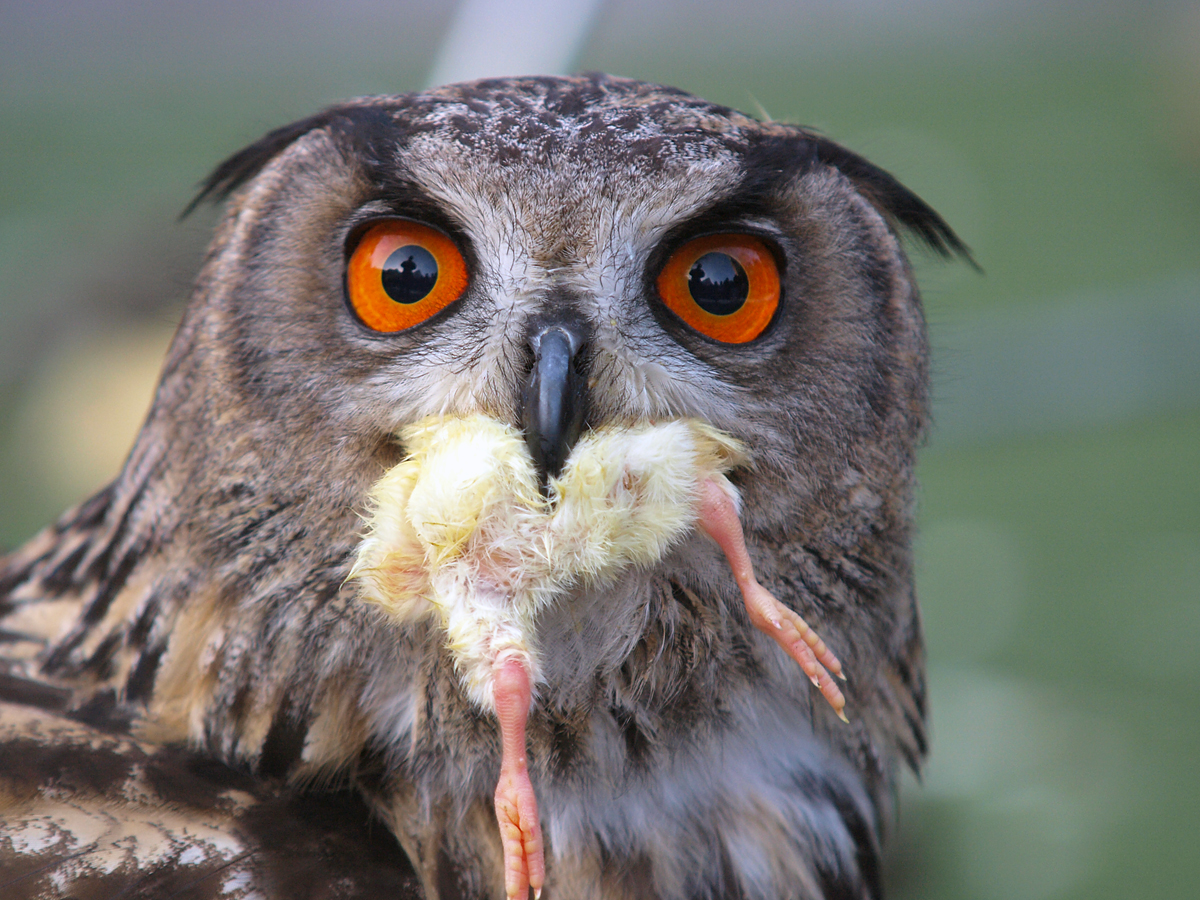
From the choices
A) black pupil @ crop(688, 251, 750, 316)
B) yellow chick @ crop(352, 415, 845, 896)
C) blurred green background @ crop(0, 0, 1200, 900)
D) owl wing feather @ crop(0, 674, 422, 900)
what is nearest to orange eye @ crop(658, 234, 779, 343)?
black pupil @ crop(688, 251, 750, 316)

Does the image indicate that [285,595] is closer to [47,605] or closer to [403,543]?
[403,543]

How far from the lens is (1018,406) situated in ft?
14.2

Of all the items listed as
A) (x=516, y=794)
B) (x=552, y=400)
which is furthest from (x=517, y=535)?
(x=516, y=794)

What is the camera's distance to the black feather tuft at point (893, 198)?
1.41m

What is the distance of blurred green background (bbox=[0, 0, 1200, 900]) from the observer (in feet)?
9.28

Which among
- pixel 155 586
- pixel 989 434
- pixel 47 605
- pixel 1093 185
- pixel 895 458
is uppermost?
pixel 1093 185

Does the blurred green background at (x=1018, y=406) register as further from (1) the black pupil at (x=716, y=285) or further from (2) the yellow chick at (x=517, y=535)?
(2) the yellow chick at (x=517, y=535)

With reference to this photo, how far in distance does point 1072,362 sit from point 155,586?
12.9 ft

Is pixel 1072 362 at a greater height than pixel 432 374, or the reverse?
pixel 1072 362

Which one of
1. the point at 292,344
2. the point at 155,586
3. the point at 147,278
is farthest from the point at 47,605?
the point at 147,278

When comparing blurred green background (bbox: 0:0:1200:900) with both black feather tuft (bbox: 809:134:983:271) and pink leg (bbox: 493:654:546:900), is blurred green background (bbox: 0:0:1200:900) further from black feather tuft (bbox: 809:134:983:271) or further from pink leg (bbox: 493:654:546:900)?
pink leg (bbox: 493:654:546:900)

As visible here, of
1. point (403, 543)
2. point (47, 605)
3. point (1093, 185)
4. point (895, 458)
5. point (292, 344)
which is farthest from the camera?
point (1093, 185)

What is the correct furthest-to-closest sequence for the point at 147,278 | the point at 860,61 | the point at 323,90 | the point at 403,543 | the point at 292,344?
the point at 860,61
the point at 323,90
the point at 147,278
the point at 292,344
the point at 403,543

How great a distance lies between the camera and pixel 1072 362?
4273mm
